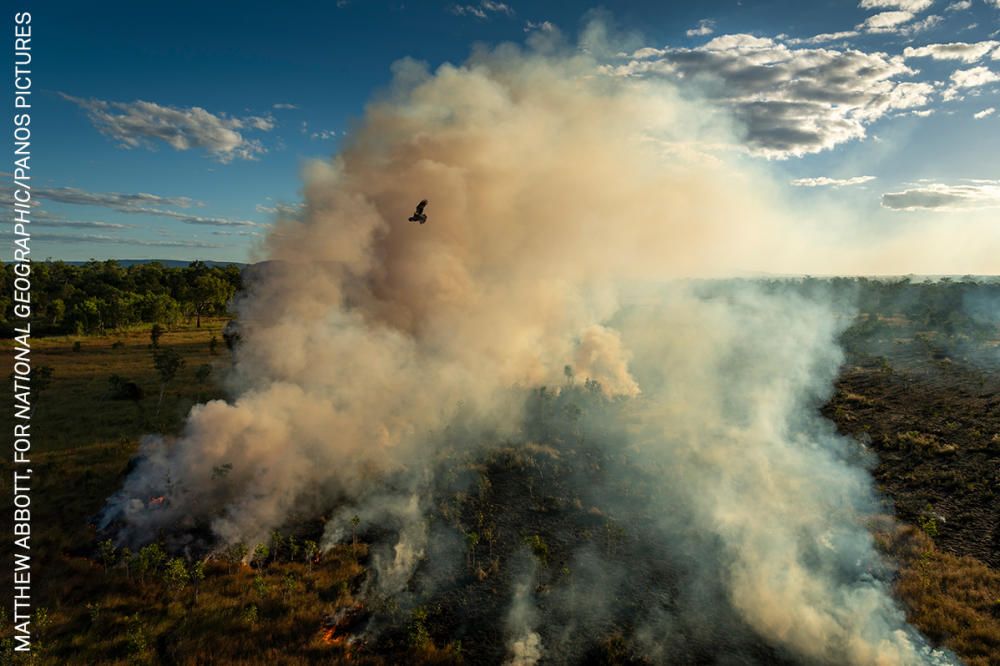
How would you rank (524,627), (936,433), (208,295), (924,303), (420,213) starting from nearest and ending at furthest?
(524,627)
(420,213)
(936,433)
(924,303)
(208,295)

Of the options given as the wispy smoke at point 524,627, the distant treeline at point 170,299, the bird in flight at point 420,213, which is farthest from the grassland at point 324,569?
the distant treeline at point 170,299

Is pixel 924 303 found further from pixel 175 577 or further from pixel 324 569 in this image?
pixel 175 577

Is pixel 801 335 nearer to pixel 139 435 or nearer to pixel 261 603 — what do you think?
pixel 261 603

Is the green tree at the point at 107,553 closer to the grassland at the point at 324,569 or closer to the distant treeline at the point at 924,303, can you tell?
the grassland at the point at 324,569

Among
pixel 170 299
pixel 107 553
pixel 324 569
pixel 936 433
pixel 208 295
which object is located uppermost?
pixel 208 295

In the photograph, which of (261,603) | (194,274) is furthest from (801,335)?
(194,274)

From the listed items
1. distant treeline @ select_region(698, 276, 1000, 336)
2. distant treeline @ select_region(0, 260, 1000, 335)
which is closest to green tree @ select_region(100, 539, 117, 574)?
distant treeline @ select_region(0, 260, 1000, 335)

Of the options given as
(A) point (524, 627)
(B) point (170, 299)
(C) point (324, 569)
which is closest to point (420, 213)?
(C) point (324, 569)
